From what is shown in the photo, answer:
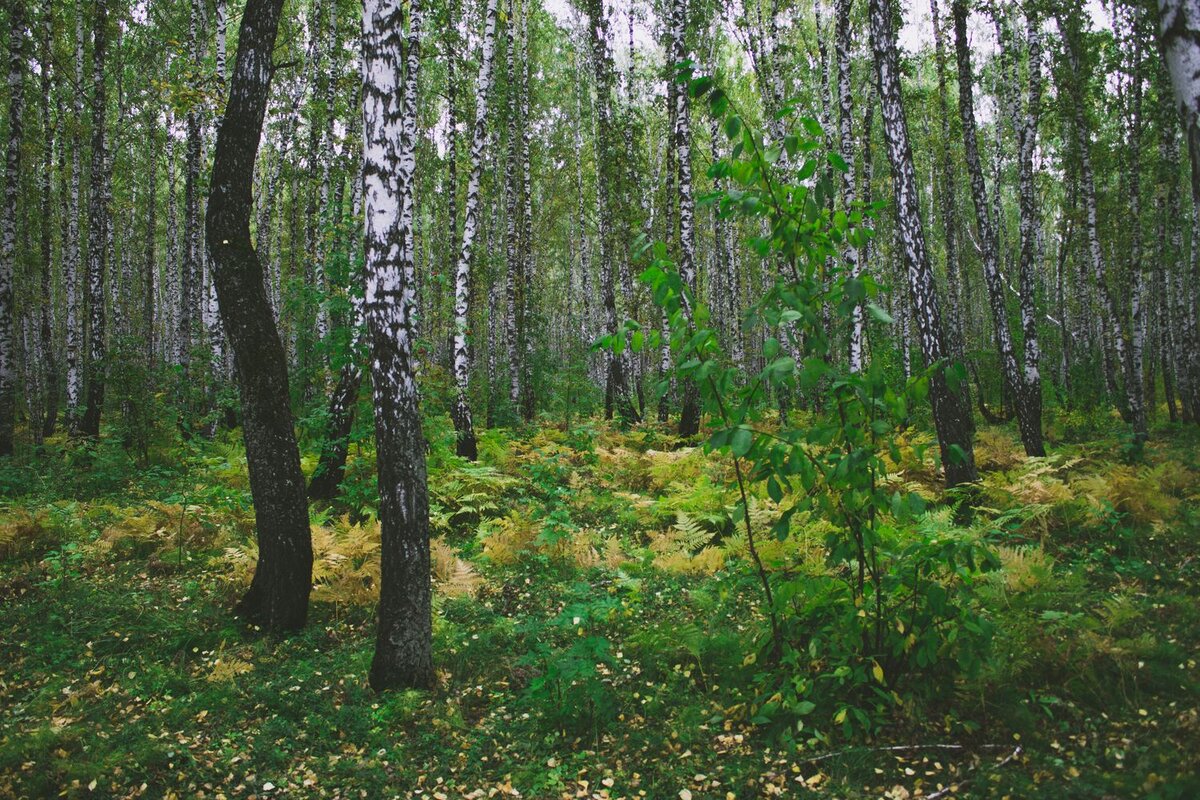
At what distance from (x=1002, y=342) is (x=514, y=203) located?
1136cm

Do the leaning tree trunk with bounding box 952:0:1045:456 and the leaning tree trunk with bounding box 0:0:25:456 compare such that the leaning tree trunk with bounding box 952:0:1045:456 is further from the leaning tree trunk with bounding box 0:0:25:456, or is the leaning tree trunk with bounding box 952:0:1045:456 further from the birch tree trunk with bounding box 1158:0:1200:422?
the leaning tree trunk with bounding box 0:0:25:456

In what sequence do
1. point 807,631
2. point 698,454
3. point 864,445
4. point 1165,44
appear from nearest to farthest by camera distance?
point 1165,44 < point 864,445 < point 807,631 < point 698,454

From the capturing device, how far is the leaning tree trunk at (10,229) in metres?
10.7

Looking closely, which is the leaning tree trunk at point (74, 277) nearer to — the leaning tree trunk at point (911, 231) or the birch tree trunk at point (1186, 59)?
the leaning tree trunk at point (911, 231)

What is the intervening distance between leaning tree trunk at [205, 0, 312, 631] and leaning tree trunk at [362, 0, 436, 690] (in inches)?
49.4

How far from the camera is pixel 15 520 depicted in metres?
6.85

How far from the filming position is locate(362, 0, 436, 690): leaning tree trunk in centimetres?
433

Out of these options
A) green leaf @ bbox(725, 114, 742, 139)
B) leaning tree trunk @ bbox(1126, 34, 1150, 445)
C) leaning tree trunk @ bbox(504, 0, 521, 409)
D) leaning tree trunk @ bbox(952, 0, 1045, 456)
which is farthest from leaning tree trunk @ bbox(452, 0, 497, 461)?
leaning tree trunk @ bbox(1126, 34, 1150, 445)

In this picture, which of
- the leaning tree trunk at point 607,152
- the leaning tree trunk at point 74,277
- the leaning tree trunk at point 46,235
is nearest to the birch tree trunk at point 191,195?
the leaning tree trunk at point 74,277

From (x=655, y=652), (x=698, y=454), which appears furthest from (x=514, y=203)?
(x=655, y=652)

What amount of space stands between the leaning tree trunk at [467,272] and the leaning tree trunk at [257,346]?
6386 mm

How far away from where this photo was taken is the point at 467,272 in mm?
12594

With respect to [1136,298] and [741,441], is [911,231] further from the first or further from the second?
[1136,298]

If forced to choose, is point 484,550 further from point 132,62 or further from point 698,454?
point 132,62
